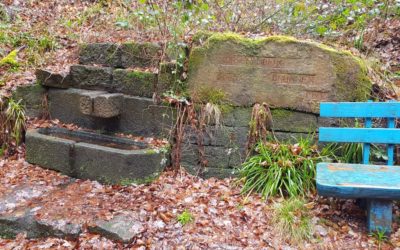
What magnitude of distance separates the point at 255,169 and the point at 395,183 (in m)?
1.49

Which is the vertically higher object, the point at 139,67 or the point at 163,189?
the point at 139,67

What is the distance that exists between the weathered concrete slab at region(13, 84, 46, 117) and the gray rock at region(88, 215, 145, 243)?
2597mm

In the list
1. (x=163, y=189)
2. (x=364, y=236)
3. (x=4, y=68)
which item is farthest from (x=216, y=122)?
(x=4, y=68)

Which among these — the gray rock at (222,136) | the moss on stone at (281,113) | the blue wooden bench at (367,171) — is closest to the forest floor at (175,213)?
the blue wooden bench at (367,171)

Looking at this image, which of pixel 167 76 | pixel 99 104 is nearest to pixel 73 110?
pixel 99 104

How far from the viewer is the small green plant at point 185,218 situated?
11.1ft

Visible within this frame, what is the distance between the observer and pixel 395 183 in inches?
114

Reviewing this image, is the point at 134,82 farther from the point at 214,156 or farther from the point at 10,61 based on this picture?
the point at 10,61

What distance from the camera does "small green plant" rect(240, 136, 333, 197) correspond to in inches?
147

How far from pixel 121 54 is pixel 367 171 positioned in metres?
3.47

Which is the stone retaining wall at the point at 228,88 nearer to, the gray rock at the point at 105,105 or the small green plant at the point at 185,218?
the gray rock at the point at 105,105

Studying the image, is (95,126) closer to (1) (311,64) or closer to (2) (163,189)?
(2) (163,189)

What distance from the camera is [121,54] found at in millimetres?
4836

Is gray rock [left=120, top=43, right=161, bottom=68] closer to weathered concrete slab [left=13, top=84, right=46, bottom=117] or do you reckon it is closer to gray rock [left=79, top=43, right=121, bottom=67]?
gray rock [left=79, top=43, right=121, bottom=67]
